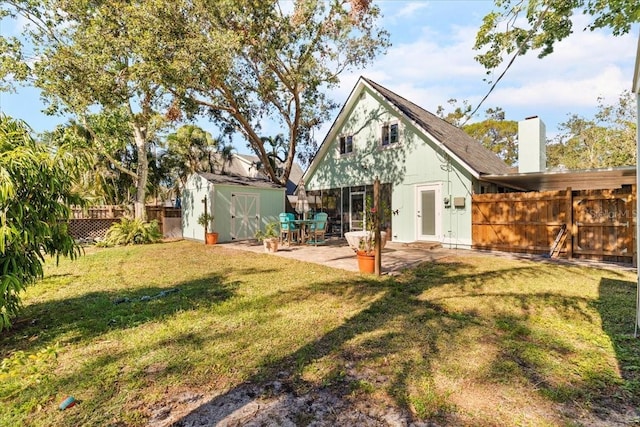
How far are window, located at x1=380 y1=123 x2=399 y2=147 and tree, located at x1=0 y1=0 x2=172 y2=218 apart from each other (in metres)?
9.26

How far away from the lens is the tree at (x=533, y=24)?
318 inches

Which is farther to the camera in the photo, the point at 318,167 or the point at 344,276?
the point at 318,167

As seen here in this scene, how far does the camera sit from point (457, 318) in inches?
167

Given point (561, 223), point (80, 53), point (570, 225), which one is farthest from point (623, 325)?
point (80, 53)

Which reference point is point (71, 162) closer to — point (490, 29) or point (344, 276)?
point (344, 276)

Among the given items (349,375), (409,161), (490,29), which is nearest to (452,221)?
(409,161)

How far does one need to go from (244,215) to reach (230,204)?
0.93 metres

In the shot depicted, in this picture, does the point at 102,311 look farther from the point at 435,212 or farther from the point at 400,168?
the point at 400,168

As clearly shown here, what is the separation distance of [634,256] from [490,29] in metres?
7.37

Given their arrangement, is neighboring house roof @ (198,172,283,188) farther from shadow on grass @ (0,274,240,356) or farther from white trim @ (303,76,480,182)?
shadow on grass @ (0,274,240,356)

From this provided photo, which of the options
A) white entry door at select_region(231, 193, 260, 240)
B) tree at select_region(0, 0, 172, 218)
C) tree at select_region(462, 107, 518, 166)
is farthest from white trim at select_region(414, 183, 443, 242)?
tree at select_region(462, 107, 518, 166)

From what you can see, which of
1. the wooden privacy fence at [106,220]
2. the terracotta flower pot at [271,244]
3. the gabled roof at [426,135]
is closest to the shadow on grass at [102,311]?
the terracotta flower pot at [271,244]

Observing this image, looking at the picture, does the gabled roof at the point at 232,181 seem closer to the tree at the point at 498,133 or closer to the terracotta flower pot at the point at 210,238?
the terracotta flower pot at the point at 210,238

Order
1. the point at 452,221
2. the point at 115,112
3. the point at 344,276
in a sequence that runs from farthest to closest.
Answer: the point at 115,112 → the point at 452,221 → the point at 344,276
